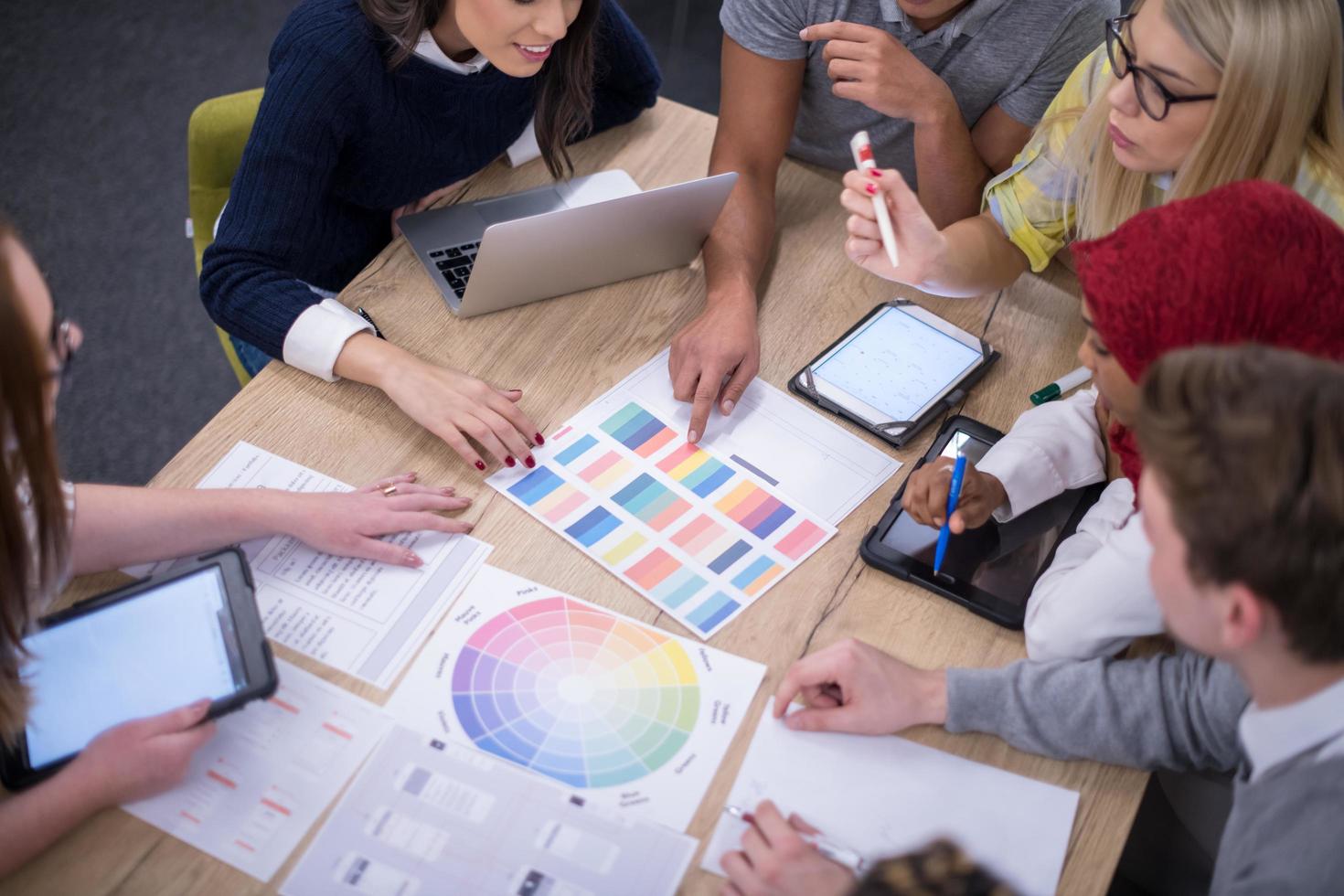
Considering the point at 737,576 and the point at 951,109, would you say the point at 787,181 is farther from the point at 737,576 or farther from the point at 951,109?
the point at 737,576

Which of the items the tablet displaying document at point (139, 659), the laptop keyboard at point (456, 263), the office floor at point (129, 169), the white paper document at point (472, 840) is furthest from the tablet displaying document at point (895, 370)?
the office floor at point (129, 169)

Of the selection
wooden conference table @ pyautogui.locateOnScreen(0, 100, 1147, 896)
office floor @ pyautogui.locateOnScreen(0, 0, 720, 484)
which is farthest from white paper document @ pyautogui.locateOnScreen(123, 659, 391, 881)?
office floor @ pyautogui.locateOnScreen(0, 0, 720, 484)

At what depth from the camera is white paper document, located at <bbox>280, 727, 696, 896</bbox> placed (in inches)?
38.1

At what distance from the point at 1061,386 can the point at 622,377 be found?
55 cm

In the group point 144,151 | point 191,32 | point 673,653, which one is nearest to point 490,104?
point 673,653

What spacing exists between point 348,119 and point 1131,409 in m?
1.03

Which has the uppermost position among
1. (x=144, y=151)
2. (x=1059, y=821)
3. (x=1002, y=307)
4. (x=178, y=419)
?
(x=1002, y=307)

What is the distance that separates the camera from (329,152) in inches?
57.5

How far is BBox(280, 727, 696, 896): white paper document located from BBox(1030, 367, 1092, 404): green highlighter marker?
2.32 ft

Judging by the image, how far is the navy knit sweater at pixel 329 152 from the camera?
1.40 metres

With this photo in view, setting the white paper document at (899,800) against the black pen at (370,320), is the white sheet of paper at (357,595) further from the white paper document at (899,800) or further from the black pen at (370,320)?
the white paper document at (899,800)

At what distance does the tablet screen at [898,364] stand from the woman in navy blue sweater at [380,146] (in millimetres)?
408

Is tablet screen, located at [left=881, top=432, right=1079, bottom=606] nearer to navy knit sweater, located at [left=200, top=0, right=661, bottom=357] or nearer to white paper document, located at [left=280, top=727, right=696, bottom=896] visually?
white paper document, located at [left=280, top=727, right=696, bottom=896]

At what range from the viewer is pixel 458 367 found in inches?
54.9
